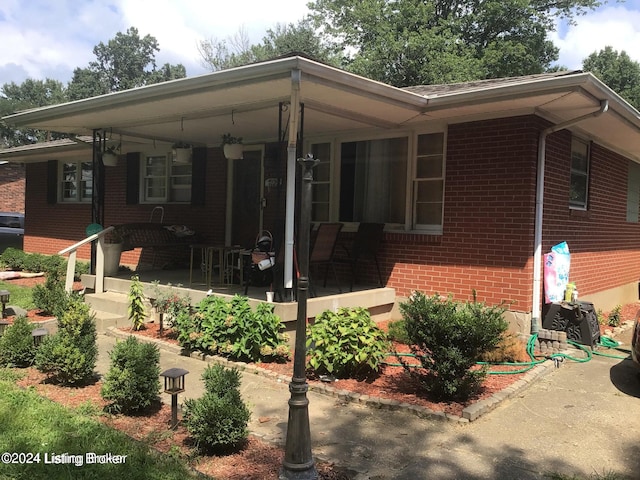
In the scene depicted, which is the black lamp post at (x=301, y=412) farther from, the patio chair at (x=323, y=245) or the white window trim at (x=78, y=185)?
the white window trim at (x=78, y=185)

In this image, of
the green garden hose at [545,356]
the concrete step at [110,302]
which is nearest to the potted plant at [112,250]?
the concrete step at [110,302]

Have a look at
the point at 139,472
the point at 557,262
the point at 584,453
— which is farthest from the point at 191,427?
the point at 557,262

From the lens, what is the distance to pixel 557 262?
6953mm

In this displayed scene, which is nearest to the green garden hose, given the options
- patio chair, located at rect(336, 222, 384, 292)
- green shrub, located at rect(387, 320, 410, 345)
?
green shrub, located at rect(387, 320, 410, 345)

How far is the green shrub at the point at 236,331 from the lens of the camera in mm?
5570

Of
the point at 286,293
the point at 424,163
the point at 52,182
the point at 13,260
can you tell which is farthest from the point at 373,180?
the point at 52,182

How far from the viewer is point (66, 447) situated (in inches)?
134

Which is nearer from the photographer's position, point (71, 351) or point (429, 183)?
point (71, 351)

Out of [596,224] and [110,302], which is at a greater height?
[596,224]

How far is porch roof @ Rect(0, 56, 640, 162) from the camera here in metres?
5.36

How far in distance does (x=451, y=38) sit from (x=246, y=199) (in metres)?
21.8

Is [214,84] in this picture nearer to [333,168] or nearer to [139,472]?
[333,168]

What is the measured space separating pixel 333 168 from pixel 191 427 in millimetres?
5738

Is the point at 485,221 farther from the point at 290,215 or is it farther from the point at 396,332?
the point at 290,215
